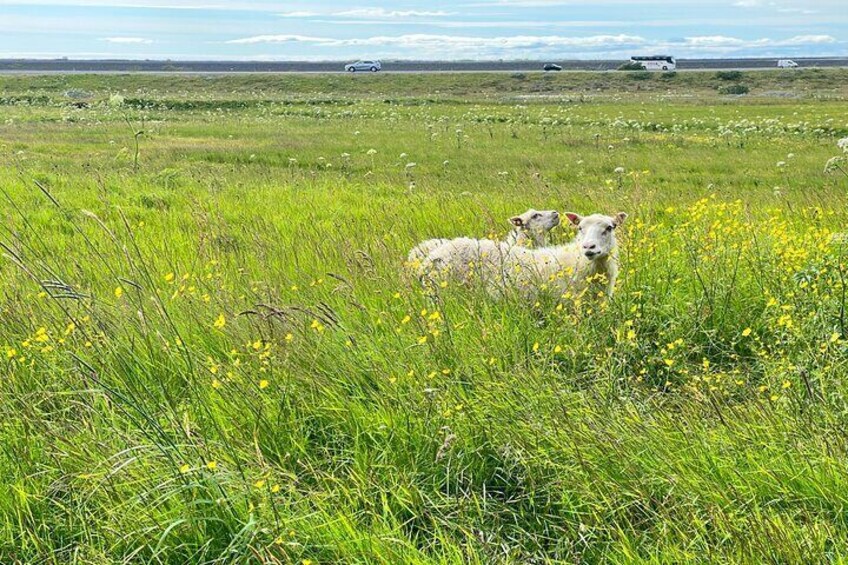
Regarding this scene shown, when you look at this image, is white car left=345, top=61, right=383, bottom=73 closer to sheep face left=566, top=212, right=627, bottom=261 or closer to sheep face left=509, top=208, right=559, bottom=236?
sheep face left=509, top=208, right=559, bottom=236

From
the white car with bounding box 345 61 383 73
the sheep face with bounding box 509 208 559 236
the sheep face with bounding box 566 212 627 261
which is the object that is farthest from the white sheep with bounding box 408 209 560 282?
the white car with bounding box 345 61 383 73

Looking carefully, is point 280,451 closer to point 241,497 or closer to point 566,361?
point 241,497

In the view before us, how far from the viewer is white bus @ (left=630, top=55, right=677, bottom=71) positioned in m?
99.8

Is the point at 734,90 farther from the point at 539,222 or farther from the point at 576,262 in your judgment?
the point at 576,262

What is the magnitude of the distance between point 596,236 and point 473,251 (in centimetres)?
130

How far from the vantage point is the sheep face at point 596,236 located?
6.27 metres

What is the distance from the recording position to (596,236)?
20.9 feet

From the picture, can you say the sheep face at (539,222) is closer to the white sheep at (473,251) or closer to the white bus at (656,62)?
the white sheep at (473,251)

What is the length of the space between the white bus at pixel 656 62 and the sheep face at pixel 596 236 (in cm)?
9979

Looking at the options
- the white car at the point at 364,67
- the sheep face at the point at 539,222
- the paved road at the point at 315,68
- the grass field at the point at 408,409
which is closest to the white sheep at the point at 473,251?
the sheep face at the point at 539,222

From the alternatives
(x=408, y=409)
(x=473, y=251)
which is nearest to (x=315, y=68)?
(x=473, y=251)

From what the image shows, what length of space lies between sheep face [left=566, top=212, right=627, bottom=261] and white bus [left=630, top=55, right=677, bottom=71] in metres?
99.8

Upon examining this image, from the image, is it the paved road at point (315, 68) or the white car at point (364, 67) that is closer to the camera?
the paved road at point (315, 68)

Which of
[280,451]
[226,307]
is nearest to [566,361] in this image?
[280,451]
